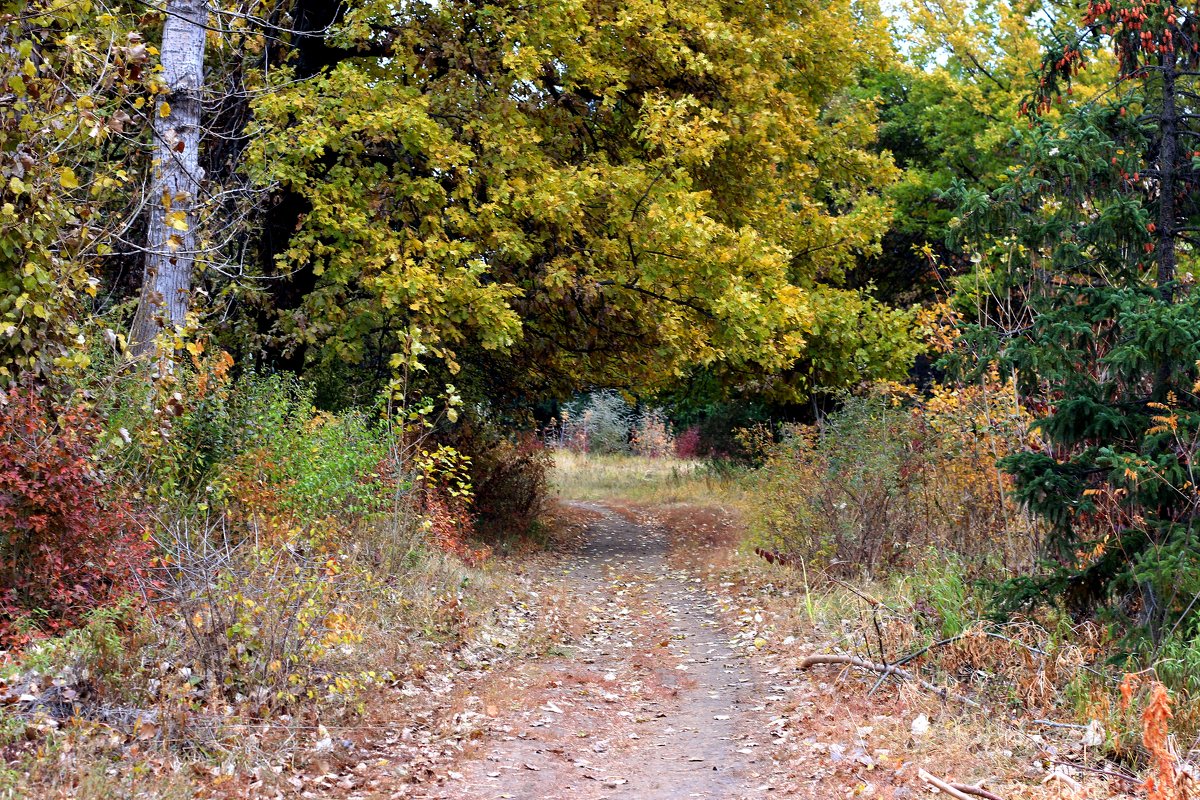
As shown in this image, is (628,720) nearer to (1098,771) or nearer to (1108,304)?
(1098,771)

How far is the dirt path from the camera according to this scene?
649 cm

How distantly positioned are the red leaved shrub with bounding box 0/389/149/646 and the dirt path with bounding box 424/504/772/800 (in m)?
2.48

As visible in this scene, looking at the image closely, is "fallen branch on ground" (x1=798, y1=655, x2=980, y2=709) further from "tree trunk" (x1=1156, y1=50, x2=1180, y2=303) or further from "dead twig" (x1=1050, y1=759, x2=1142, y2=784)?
"tree trunk" (x1=1156, y1=50, x2=1180, y2=303)

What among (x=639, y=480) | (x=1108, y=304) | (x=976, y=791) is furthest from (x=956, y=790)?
(x=639, y=480)

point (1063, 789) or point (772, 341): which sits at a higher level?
point (772, 341)

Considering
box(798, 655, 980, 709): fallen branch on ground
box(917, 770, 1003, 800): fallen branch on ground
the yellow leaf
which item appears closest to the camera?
box(917, 770, 1003, 800): fallen branch on ground

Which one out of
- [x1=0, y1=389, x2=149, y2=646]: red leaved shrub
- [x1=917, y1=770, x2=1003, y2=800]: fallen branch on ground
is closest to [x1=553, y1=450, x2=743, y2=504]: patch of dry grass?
[x1=0, y1=389, x2=149, y2=646]: red leaved shrub

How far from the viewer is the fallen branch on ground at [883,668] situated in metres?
7.12

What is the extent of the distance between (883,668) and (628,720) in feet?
6.30

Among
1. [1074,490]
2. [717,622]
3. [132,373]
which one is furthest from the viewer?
[717,622]

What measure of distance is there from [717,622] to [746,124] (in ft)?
22.7

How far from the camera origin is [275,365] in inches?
541

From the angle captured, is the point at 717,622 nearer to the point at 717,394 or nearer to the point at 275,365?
the point at 275,365

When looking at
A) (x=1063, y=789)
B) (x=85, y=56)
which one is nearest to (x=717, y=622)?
(x=1063, y=789)
